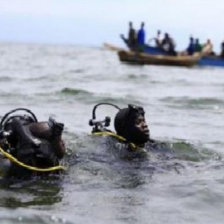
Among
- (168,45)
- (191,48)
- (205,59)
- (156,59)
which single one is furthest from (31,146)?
(191,48)

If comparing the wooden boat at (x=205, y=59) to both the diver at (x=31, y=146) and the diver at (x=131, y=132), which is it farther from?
the diver at (x=31, y=146)

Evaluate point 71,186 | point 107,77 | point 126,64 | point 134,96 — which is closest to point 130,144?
point 71,186

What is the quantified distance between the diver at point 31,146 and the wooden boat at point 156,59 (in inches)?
1060

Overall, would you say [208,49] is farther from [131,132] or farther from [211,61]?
[131,132]

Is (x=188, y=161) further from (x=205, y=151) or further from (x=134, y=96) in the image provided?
(x=134, y=96)

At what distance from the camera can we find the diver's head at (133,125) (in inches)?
298

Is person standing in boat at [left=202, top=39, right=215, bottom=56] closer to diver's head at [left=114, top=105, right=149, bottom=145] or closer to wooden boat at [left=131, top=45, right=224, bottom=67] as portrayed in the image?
wooden boat at [left=131, top=45, right=224, bottom=67]

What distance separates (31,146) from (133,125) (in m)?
1.80

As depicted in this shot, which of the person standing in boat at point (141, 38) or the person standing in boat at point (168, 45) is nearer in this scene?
the person standing in boat at point (141, 38)

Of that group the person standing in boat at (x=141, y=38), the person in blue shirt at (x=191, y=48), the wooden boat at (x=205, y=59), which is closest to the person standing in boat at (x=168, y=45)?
the wooden boat at (x=205, y=59)

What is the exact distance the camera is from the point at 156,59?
109 feet

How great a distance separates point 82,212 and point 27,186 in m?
0.88

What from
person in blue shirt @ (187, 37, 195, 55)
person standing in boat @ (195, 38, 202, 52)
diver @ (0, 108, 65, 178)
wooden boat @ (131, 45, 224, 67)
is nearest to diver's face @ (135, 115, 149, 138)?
diver @ (0, 108, 65, 178)

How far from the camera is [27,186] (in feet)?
20.8
